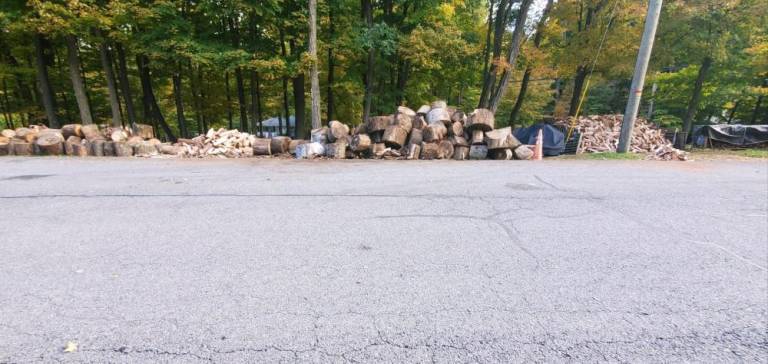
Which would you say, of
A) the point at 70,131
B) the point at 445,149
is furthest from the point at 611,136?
the point at 70,131

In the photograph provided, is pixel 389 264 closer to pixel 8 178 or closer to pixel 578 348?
pixel 578 348

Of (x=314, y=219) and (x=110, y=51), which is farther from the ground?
(x=110, y=51)

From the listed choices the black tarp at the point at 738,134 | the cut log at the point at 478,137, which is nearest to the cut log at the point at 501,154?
the cut log at the point at 478,137

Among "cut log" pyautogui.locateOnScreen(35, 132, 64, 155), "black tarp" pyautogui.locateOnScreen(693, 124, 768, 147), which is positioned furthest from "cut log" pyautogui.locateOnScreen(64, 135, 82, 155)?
"black tarp" pyautogui.locateOnScreen(693, 124, 768, 147)

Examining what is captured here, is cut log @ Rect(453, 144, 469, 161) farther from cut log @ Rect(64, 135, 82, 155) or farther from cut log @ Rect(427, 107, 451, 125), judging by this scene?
cut log @ Rect(64, 135, 82, 155)

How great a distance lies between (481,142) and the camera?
10289 millimetres

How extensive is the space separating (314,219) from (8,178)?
717cm

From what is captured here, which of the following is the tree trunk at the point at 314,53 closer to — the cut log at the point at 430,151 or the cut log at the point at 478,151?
the cut log at the point at 430,151

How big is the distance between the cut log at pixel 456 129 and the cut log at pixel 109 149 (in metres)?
11.1

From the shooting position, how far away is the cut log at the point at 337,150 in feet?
33.6

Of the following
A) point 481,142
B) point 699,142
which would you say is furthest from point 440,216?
point 699,142

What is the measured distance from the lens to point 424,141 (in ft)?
34.1

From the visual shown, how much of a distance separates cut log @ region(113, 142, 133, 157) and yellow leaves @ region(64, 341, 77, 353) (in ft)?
36.3

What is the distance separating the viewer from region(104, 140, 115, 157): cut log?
10.4 m
